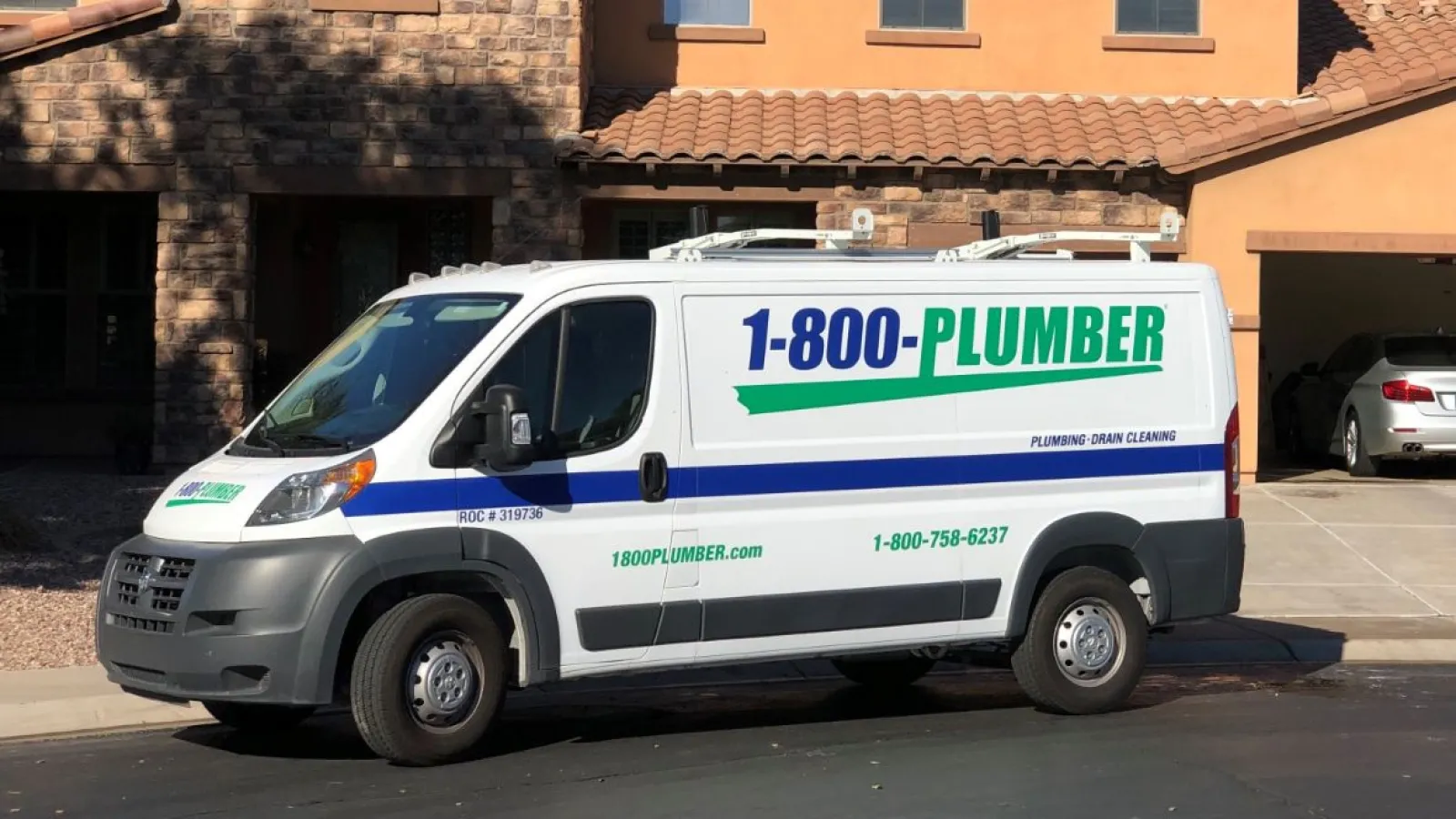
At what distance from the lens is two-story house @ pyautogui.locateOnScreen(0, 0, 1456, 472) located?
17141 millimetres

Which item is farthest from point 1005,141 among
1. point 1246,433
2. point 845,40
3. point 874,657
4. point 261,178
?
point 874,657

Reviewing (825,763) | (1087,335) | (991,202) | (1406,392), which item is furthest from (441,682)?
(1406,392)

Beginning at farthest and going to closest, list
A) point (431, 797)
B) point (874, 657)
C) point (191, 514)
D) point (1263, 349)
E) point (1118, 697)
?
point (1263, 349) < point (874, 657) < point (1118, 697) < point (191, 514) < point (431, 797)

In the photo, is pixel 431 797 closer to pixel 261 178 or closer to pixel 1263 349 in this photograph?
pixel 261 178

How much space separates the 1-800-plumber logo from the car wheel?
538 inches

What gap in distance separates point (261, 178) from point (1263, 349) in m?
13.2

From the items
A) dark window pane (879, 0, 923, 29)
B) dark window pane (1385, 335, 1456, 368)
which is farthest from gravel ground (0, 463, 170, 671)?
dark window pane (1385, 335, 1456, 368)

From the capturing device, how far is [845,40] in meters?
18.9

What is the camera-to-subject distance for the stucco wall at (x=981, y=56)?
18844 mm

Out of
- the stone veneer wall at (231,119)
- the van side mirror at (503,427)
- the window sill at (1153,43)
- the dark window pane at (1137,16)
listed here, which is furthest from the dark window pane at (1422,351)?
the van side mirror at (503,427)

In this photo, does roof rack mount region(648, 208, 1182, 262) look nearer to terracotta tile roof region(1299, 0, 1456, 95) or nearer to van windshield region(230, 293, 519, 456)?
van windshield region(230, 293, 519, 456)

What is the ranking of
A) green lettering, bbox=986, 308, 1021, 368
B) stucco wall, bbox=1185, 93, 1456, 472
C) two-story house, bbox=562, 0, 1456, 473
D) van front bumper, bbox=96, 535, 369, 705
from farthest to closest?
stucco wall, bbox=1185, 93, 1456, 472 → two-story house, bbox=562, 0, 1456, 473 → green lettering, bbox=986, 308, 1021, 368 → van front bumper, bbox=96, 535, 369, 705

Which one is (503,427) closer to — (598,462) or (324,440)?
(598,462)

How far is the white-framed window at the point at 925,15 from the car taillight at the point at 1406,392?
5.50 metres
